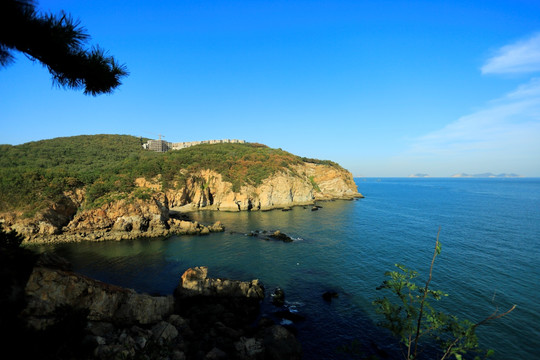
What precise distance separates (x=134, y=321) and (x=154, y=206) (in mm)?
31712

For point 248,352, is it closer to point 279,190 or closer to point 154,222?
point 154,222

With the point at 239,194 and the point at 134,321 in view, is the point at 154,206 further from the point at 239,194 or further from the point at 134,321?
the point at 134,321

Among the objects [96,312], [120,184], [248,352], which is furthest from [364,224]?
[120,184]

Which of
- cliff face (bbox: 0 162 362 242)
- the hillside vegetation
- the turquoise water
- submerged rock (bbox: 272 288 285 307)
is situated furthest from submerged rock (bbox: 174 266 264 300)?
the hillside vegetation

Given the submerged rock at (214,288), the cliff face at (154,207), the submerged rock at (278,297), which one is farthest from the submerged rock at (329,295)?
the cliff face at (154,207)

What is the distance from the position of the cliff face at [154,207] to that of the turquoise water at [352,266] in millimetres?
5011

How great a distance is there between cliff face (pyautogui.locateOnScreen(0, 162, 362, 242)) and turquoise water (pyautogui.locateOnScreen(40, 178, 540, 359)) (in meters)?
5.01

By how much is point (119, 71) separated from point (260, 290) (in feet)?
63.8

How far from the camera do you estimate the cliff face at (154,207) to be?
121ft

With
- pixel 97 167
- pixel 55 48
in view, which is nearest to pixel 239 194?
pixel 97 167

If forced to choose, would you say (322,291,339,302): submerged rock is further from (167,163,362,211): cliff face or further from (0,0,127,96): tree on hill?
(167,163,362,211): cliff face

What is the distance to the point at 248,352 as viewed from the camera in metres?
13.7

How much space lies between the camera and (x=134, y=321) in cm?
1504

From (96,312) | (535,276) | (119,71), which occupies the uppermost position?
(119,71)
